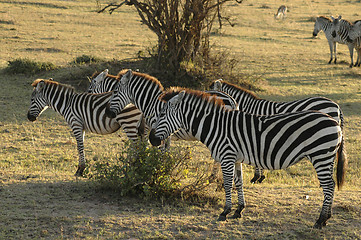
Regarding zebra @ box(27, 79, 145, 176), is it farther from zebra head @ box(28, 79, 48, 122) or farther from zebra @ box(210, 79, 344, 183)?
zebra @ box(210, 79, 344, 183)

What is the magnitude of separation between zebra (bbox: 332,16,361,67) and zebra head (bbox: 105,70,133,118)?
15783mm

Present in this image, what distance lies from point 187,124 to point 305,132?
1657 mm

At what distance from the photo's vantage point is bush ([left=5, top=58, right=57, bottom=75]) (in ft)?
52.1

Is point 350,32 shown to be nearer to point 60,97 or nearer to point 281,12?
point 281,12

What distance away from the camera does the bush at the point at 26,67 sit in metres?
15.9

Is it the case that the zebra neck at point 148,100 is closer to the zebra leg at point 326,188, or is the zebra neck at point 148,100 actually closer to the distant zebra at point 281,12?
the zebra leg at point 326,188

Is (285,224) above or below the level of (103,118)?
below

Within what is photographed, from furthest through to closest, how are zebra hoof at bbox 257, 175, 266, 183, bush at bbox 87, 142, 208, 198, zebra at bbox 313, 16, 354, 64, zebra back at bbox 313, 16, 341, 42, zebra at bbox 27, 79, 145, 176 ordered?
zebra back at bbox 313, 16, 341, 42
zebra at bbox 313, 16, 354, 64
zebra hoof at bbox 257, 175, 266, 183
zebra at bbox 27, 79, 145, 176
bush at bbox 87, 142, 208, 198

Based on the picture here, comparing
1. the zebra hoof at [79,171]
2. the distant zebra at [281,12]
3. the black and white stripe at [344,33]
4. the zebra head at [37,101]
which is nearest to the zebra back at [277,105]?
the zebra hoof at [79,171]

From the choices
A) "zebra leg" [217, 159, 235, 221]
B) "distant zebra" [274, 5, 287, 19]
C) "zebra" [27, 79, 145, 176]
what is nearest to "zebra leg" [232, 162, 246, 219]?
"zebra leg" [217, 159, 235, 221]

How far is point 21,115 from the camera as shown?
488 inches

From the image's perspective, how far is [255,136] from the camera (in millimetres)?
6070

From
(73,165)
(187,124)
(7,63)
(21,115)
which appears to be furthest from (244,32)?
(187,124)

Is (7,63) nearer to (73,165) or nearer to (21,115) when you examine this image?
(21,115)
